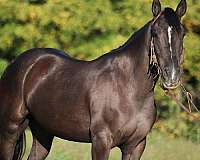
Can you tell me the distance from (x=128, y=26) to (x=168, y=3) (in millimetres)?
1052

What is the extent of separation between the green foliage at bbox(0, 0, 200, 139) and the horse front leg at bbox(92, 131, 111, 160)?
6.80m

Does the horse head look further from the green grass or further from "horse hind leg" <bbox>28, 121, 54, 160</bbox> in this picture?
the green grass

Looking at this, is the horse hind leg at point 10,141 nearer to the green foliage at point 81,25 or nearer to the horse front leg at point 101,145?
the horse front leg at point 101,145

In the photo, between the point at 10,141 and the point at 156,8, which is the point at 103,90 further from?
the point at 10,141

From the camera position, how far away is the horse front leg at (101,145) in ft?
17.8

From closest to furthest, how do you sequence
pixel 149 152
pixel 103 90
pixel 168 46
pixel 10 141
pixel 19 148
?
pixel 168 46
pixel 103 90
pixel 10 141
pixel 19 148
pixel 149 152

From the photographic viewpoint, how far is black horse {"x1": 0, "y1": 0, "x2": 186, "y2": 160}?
16.6 ft

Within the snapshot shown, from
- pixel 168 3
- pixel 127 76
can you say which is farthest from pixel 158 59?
pixel 168 3

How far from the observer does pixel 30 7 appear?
12375 mm

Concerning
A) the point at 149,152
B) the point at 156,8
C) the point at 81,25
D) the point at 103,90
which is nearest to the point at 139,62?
the point at 103,90

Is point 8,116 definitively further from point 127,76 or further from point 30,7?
point 30,7

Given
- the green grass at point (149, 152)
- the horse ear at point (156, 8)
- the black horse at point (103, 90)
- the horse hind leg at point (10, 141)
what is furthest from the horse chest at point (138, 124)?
the green grass at point (149, 152)

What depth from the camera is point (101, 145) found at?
544 cm

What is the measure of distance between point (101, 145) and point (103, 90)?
0.50 metres
